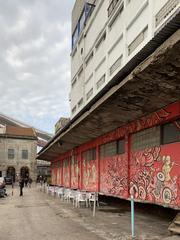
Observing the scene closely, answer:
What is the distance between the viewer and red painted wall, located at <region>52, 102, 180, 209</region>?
1469 centimetres

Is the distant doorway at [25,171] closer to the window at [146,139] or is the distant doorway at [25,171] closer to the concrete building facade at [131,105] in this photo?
the concrete building facade at [131,105]

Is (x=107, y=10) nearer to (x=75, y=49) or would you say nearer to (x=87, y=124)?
(x=87, y=124)

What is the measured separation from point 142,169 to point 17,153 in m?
76.6

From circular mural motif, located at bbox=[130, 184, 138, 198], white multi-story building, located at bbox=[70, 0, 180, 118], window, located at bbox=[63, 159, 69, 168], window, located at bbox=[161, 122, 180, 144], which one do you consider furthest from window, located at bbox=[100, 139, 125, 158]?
window, located at bbox=[63, 159, 69, 168]

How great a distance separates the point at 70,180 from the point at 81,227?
22.4 m

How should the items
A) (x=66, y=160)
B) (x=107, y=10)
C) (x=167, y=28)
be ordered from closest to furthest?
(x=167, y=28) → (x=107, y=10) → (x=66, y=160)

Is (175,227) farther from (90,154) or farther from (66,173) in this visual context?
(66,173)

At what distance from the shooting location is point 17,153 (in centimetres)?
9169

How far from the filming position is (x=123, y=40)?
21297mm

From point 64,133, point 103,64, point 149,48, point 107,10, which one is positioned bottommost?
point 64,133

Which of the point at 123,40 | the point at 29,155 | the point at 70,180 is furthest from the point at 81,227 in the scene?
the point at 29,155

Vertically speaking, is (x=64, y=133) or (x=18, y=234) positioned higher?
(x=64, y=133)

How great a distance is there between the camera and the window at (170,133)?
14.7 m

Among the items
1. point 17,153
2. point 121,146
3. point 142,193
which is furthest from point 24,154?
point 142,193
